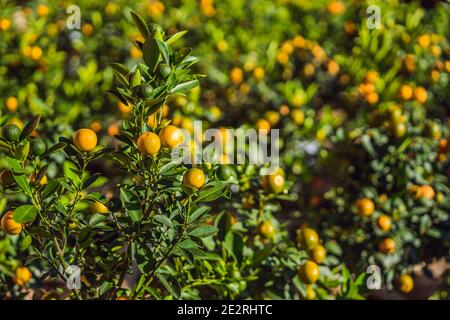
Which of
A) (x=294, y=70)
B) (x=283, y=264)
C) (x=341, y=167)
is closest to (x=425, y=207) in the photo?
(x=341, y=167)

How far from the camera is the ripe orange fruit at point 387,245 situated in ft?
5.66

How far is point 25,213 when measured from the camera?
39.6 inches

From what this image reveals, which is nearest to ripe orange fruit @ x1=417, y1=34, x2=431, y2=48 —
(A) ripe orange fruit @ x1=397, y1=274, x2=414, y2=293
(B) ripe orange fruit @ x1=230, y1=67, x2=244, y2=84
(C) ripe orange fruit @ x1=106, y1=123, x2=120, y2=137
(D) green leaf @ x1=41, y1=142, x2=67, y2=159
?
(B) ripe orange fruit @ x1=230, y1=67, x2=244, y2=84

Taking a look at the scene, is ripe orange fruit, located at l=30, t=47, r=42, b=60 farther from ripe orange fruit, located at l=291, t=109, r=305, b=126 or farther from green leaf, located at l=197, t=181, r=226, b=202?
green leaf, located at l=197, t=181, r=226, b=202

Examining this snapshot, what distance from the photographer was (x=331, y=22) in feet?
8.89

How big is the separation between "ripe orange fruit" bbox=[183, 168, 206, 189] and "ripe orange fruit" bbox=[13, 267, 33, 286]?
2.42 feet

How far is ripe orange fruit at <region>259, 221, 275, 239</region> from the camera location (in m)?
1.49

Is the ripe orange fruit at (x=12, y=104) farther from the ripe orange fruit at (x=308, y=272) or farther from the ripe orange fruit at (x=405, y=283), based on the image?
the ripe orange fruit at (x=405, y=283)

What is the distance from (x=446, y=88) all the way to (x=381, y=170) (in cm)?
71

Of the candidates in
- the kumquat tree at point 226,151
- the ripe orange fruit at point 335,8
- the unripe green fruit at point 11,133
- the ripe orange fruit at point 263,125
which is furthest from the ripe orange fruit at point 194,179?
the ripe orange fruit at point 335,8

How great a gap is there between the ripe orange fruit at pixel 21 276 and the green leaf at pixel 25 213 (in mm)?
564

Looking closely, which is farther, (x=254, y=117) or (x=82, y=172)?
(x=254, y=117)
